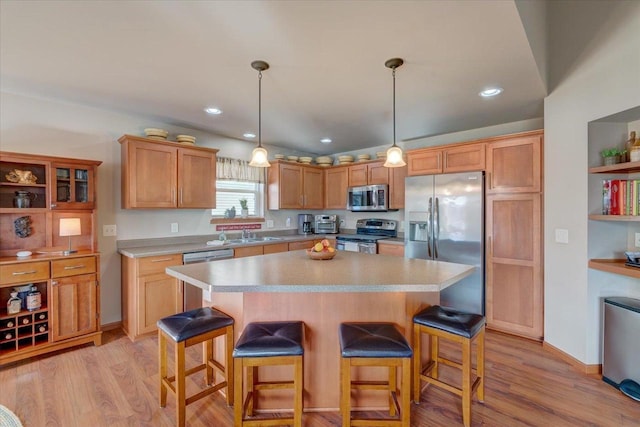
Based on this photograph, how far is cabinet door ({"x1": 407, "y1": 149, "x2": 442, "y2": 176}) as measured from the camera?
3732mm

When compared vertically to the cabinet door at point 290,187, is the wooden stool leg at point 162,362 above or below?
below

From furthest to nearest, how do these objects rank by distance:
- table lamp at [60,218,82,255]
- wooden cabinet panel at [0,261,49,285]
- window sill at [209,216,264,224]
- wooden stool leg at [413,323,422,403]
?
window sill at [209,216,264,224], table lamp at [60,218,82,255], wooden cabinet panel at [0,261,49,285], wooden stool leg at [413,323,422,403]

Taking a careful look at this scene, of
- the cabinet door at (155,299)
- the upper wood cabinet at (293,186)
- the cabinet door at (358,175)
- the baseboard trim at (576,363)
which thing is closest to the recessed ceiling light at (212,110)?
the upper wood cabinet at (293,186)

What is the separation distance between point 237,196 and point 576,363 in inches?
174

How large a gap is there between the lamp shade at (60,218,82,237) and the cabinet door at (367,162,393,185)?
3767 mm

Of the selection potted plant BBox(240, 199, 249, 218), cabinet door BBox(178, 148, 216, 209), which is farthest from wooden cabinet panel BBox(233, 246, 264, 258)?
potted plant BBox(240, 199, 249, 218)

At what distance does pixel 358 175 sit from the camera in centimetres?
495

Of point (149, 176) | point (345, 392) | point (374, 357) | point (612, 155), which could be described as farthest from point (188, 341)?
point (612, 155)

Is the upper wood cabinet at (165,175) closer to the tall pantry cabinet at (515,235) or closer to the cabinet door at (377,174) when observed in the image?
the cabinet door at (377,174)

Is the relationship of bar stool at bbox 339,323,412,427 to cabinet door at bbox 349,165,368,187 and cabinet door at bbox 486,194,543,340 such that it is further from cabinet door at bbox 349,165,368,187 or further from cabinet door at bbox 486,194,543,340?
cabinet door at bbox 349,165,368,187

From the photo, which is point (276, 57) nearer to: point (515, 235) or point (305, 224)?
point (515, 235)

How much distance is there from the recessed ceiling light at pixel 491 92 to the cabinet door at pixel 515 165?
0.63 meters

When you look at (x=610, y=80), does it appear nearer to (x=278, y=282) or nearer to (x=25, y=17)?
(x=278, y=282)

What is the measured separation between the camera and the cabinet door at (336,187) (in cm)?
516
